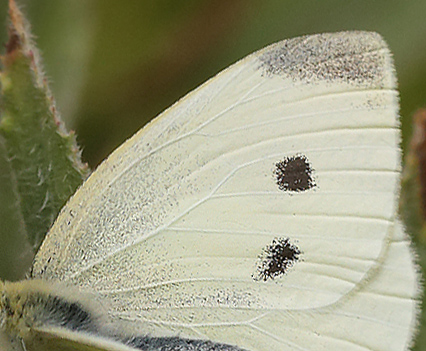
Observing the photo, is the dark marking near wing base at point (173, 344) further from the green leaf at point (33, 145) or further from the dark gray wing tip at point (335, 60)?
the dark gray wing tip at point (335, 60)

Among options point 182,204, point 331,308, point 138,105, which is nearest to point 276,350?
point 331,308

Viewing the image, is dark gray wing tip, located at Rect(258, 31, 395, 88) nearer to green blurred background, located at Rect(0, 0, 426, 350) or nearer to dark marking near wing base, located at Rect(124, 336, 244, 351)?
dark marking near wing base, located at Rect(124, 336, 244, 351)

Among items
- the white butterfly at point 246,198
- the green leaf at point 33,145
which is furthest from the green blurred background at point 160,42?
the white butterfly at point 246,198

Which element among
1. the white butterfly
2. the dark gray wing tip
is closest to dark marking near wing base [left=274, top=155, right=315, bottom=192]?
the white butterfly

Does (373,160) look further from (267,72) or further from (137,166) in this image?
(137,166)

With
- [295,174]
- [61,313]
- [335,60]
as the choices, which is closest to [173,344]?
[61,313]

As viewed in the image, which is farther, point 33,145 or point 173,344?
point 33,145

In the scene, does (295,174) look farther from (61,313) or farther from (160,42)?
(160,42)
